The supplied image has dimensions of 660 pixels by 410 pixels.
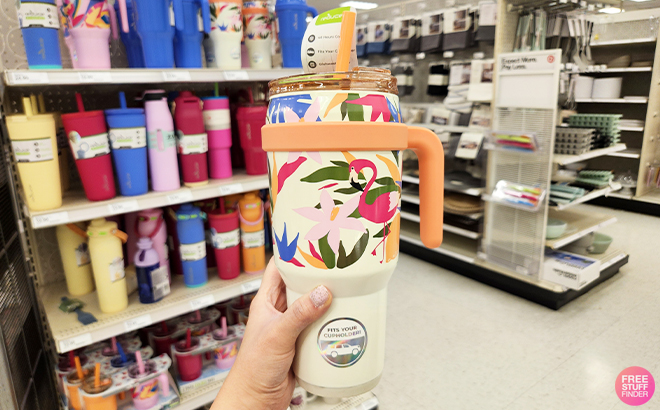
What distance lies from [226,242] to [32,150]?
762 millimetres

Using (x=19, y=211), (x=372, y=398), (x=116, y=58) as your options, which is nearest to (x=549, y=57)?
(x=372, y=398)

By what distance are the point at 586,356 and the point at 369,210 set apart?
8.03 feet

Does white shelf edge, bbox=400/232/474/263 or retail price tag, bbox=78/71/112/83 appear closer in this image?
retail price tag, bbox=78/71/112/83

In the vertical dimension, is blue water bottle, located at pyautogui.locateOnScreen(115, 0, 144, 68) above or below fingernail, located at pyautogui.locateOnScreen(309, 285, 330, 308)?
above

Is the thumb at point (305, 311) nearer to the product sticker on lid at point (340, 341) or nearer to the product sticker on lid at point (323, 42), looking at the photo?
the product sticker on lid at point (340, 341)

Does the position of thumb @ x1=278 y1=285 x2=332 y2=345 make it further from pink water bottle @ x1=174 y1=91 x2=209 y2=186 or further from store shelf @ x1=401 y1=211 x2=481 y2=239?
store shelf @ x1=401 y1=211 x2=481 y2=239

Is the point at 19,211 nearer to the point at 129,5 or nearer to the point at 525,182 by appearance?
the point at 129,5

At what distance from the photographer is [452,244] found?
12.5 ft

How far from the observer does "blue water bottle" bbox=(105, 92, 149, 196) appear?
1484 mm

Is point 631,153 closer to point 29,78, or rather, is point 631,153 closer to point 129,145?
point 129,145

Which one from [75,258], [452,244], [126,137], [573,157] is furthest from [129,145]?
[452,244]

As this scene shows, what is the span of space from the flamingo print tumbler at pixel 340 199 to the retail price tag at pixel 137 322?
41.8 inches

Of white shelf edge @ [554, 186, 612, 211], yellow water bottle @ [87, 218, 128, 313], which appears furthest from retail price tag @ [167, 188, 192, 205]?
white shelf edge @ [554, 186, 612, 211]

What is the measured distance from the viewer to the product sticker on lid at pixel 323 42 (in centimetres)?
78
